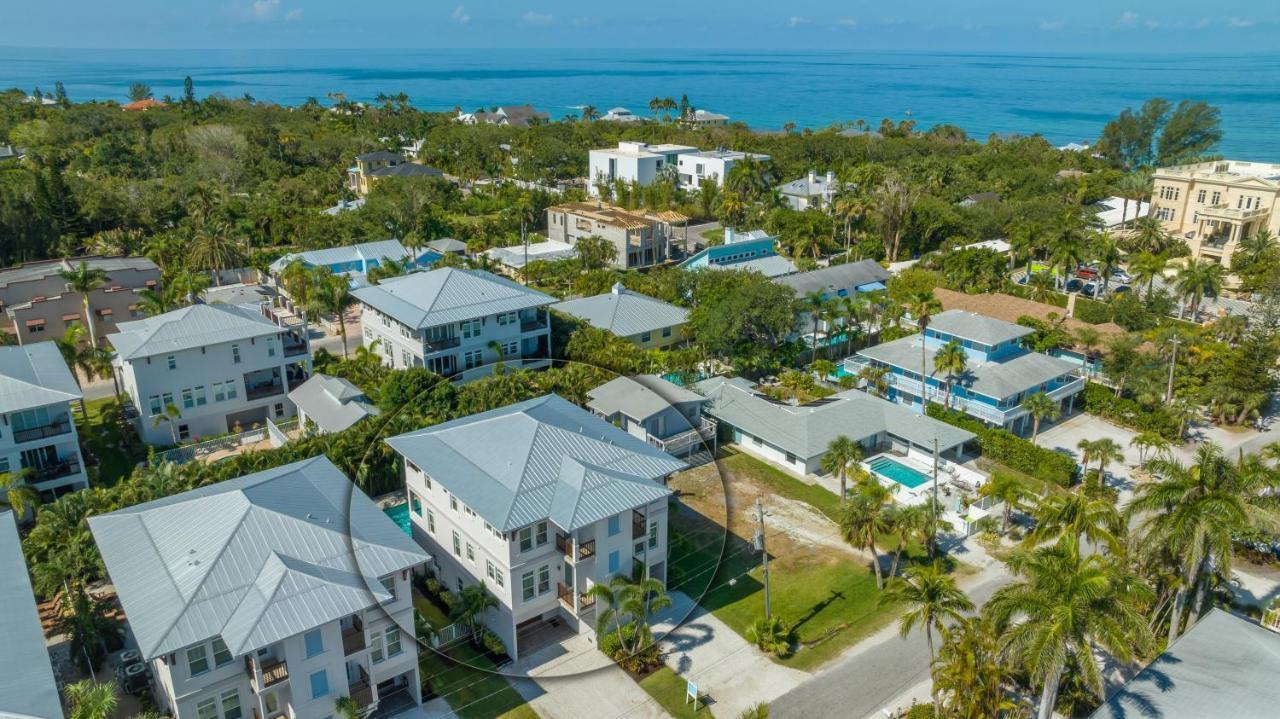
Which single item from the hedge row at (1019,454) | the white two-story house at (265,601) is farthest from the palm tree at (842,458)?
the white two-story house at (265,601)

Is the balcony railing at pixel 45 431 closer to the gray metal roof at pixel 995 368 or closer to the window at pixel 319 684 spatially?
the window at pixel 319 684

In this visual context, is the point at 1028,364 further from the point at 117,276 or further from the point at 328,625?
the point at 117,276

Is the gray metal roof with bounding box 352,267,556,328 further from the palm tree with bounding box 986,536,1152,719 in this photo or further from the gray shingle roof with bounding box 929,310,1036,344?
the palm tree with bounding box 986,536,1152,719

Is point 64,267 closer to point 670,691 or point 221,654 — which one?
point 221,654

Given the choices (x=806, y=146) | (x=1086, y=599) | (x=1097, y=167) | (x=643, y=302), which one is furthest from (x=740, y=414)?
(x=1097, y=167)

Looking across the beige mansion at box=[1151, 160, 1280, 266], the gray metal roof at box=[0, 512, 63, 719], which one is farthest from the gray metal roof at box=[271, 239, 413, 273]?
the beige mansion at box=[1151, 160, 1280, 266]

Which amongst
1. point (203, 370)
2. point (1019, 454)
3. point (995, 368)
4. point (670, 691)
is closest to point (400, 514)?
point (670, 691)
